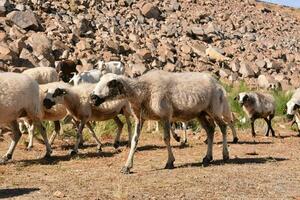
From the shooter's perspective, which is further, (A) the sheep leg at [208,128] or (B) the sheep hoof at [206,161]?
(A) the sheep leg at [208,128]

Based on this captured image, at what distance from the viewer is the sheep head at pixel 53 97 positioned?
44.9 feet

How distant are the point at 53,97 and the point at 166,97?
3.49m

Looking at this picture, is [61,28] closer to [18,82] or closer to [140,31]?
[140,31]

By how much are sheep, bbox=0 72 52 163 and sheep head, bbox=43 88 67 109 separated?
2.45 feet

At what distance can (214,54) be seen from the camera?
3622cm

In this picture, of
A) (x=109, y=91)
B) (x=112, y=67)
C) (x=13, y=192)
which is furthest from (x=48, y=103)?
(x=112, y=67)

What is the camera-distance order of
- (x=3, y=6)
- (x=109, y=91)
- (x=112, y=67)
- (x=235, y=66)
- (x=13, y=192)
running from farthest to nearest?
1. (x=235, y=66)
2. (x=3, y=6)
3. (x=112, y=67)
4. (x=109, y=91)
5. (x=13, y=192)

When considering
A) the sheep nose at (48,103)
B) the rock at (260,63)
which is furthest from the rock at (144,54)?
the sheep nose at (48,103)

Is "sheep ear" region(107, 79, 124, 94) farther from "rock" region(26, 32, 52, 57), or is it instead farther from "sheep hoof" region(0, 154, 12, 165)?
"rock" region(26, 32, 52, 57)

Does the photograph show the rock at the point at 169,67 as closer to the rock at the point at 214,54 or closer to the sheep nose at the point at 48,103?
the rock at the point at 214,54

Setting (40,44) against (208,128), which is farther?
(40,44)

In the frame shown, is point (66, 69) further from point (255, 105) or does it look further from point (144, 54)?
point (255, 105)

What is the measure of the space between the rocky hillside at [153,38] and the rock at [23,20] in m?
0.05

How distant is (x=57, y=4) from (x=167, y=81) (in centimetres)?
2559
